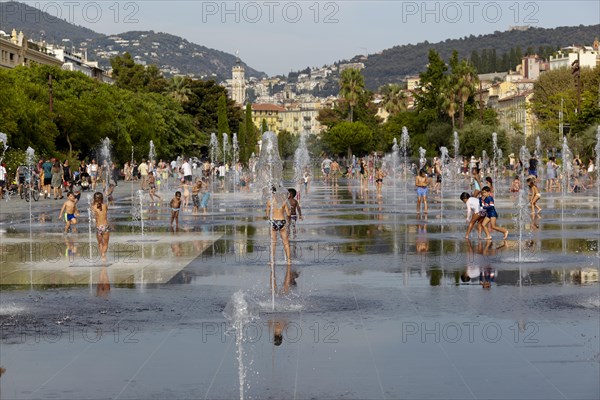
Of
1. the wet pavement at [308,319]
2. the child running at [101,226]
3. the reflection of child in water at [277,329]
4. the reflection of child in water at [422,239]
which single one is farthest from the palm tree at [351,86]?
the reflection of child in water at [277,329]

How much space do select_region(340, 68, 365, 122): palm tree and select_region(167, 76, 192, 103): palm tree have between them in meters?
20.0

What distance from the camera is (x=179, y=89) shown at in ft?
413

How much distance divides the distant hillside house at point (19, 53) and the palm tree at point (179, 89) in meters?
14.2

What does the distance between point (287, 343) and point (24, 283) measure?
592 centimetres

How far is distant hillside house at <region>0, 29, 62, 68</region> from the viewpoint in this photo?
103 meters

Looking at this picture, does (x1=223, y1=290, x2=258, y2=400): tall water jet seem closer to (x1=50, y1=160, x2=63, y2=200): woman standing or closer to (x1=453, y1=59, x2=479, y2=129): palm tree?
(x1=50, y1=160, x2=63, y2=200): woman standing

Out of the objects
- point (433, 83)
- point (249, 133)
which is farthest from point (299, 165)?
point (249, 133)

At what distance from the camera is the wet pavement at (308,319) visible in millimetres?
8375

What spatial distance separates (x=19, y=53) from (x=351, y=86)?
44.1m

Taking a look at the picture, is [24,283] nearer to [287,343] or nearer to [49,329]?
[49,329]

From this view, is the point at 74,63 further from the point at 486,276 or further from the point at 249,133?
the point at 486,276

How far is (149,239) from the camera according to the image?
21.5 metres

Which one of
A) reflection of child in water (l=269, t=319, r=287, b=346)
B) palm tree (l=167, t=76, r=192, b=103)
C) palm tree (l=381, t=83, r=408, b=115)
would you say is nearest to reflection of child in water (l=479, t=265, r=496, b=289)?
reflection of child in water (l=269, t=319, r=287, b=346)

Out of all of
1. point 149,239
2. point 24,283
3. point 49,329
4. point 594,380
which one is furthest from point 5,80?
point 594,380
